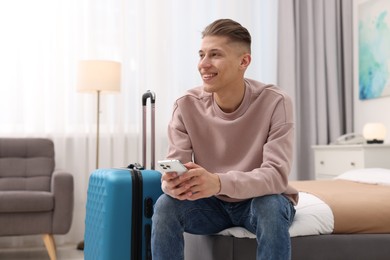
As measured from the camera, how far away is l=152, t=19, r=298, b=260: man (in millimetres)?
1578

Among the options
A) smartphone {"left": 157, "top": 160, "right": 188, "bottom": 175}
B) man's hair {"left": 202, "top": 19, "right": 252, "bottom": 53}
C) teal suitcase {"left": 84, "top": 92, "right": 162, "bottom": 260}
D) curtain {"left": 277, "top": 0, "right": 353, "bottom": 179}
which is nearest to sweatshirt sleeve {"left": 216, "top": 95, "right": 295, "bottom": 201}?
smartphone {"left": 157, "top": 160, "right": 188, "bottom": 175}

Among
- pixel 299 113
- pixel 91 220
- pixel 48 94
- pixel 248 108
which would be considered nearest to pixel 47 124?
pixel 48 94

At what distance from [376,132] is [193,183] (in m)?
2.73

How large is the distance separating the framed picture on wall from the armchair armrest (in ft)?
8.48

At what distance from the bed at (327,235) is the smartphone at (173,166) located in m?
0.42

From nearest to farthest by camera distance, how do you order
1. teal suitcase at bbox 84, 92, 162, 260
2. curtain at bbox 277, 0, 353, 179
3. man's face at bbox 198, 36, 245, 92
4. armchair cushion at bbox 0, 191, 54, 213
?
man's face at bbox 198, 36, 245, 92, teal suitcase at bbox 84, 92, 162, 260, armchair cushion at bbox 0, 191, 54, 213, curtain at bbox 277, 0, 353, 179

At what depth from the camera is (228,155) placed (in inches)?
71.6

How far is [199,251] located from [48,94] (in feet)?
8.08

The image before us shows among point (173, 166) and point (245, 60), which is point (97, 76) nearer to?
point (245, 60)

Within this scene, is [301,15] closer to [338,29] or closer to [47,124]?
[338,29]

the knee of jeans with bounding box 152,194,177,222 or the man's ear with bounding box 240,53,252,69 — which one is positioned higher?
the man's ear with bounding box 240,53,252,69

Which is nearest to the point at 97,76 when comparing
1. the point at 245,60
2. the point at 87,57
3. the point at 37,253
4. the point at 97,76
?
the point at 97,76

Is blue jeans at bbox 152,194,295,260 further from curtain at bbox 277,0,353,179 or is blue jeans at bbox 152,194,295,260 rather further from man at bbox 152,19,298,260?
curtain at bbox 277,0,353,179

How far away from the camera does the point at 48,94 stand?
13.2ft
